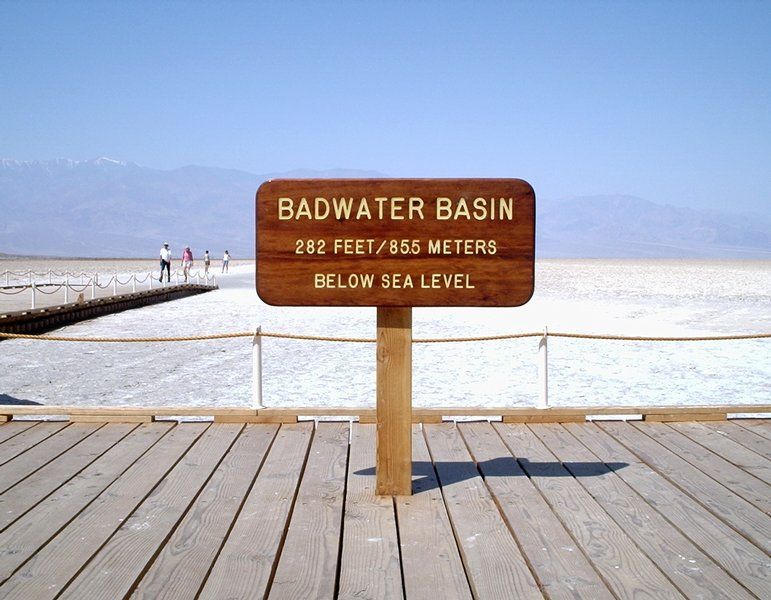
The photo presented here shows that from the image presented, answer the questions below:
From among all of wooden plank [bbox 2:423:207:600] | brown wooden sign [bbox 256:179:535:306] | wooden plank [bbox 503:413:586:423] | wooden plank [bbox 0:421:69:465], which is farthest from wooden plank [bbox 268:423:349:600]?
wooden plank [bbox 0:421:69:465]

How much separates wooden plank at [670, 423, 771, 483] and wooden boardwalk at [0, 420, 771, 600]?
0.02 m

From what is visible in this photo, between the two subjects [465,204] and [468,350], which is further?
[468,350]

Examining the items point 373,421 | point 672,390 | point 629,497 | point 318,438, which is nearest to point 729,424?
point 629,497

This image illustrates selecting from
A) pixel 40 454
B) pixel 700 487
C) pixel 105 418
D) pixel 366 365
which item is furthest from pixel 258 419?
pixel 366 365

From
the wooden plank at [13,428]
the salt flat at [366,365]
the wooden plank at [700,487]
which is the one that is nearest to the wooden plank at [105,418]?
the wooden plank at [13,428]

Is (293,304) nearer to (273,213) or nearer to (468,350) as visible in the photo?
(273,213)

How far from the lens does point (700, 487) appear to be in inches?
175

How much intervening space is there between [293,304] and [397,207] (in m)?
0.75

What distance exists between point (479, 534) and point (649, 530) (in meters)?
0.81

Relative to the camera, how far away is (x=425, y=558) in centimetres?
342

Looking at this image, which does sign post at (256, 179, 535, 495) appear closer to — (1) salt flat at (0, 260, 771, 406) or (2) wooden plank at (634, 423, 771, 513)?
(2) wooden plank at (634, 423, 771, 513)

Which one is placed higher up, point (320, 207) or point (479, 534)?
point (320, 207)

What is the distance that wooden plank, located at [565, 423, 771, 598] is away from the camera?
10.8 ft

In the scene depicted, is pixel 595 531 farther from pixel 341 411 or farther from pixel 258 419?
pixel 258 419
